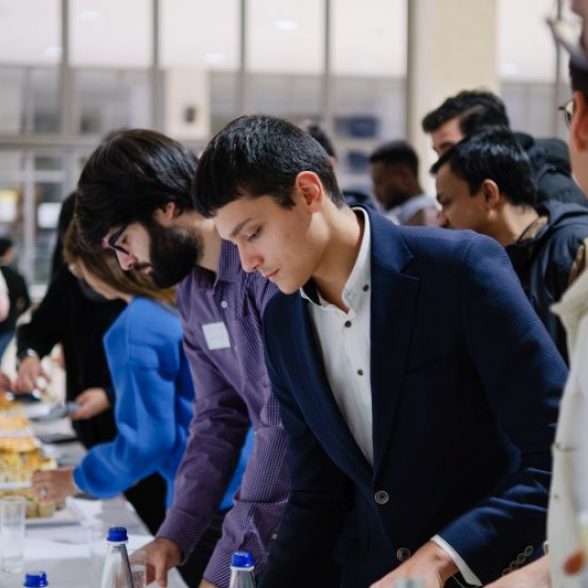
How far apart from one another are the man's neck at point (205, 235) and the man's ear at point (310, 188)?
578 millimetres

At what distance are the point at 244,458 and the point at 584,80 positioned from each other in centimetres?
170

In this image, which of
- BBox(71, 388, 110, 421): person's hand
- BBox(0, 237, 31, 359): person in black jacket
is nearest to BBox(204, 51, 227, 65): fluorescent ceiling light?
BBox(0, 237, 31, 359): person in black jacket

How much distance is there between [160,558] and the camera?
233cm

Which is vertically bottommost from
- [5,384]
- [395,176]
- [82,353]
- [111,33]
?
[5,384]

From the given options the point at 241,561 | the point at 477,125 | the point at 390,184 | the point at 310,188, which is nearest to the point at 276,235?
the point at 310,188

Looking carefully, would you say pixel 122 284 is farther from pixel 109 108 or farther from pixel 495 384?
pixel 109 108

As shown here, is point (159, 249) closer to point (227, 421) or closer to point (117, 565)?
point (227, 421)

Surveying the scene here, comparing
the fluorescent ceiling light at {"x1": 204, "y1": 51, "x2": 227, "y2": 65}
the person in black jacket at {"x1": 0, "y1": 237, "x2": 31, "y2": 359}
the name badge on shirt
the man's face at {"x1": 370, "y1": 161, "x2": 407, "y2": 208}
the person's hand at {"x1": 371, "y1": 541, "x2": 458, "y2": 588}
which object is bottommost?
the person in black jacket at {"x1": 0, "y1": 237, "x2": 31, "y2": 359}

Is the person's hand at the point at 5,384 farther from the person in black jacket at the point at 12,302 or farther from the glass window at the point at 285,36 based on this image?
the glass window at the point at 285,36

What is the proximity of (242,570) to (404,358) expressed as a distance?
1.26 ft

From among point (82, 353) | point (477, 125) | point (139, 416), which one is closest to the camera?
point (139, 416)

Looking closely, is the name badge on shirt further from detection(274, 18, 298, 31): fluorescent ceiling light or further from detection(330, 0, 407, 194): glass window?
detection(274, 18, 298, 31): fluorescent ceiling light

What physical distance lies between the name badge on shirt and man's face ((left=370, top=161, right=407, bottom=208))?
3078mm

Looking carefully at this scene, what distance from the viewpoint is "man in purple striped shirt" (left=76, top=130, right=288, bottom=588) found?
2.19 meters
